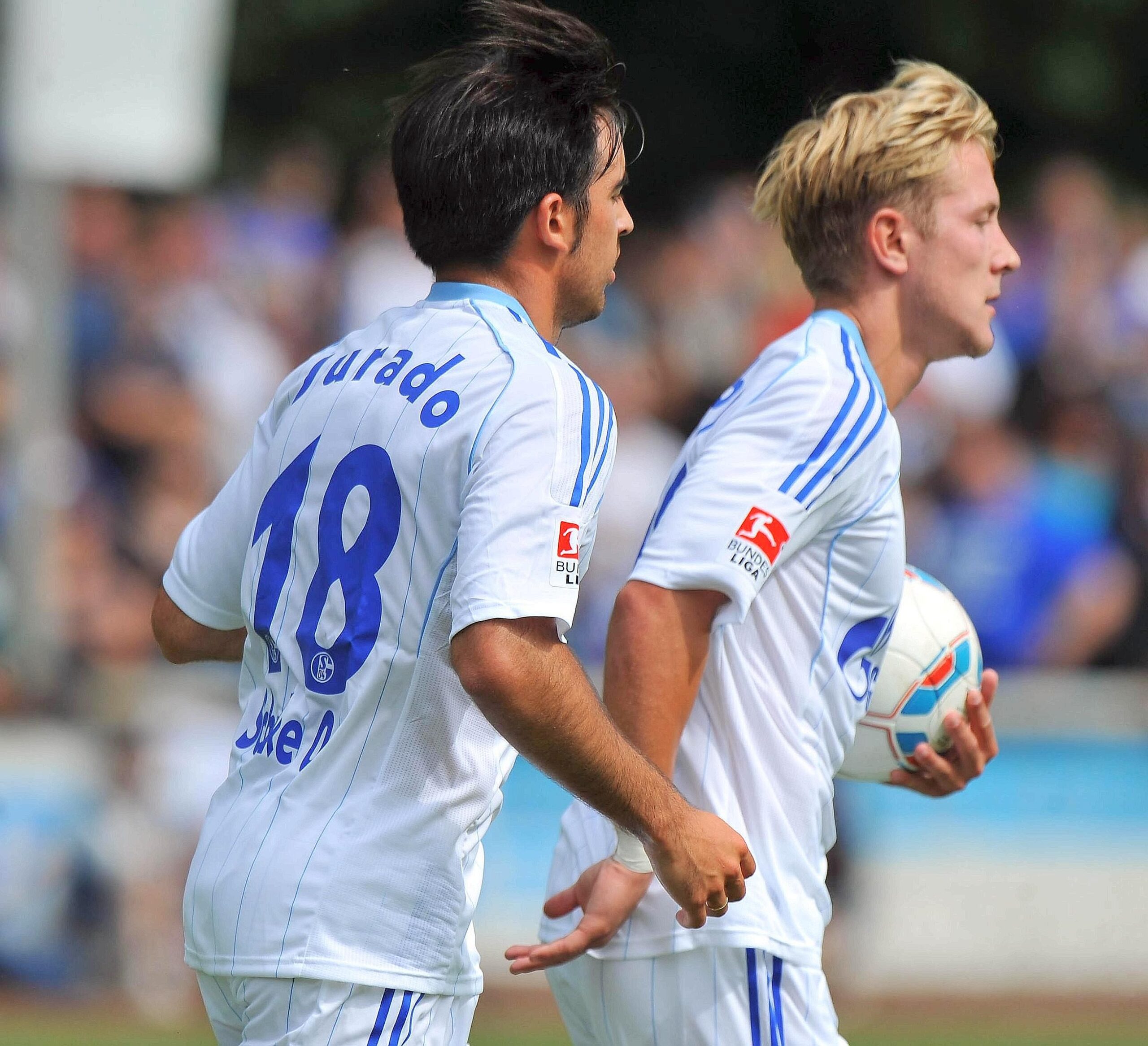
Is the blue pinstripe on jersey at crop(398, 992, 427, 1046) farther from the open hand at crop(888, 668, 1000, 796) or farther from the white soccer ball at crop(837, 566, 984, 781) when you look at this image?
the open hand at crop(888, 668, 1000, 796)

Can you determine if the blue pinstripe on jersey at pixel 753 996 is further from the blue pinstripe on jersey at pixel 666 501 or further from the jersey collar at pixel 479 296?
the jersey collar at pixel 479 296

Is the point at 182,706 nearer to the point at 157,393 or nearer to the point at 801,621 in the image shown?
the point at 157,393

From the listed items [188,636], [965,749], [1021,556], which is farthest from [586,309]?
[1021,556]

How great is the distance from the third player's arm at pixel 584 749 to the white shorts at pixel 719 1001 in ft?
1.22

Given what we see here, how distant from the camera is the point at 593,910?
325cm

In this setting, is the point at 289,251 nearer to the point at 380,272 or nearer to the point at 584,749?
the point at 380,272

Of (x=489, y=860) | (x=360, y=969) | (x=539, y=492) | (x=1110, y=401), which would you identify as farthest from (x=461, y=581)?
(x=1110, y=401)

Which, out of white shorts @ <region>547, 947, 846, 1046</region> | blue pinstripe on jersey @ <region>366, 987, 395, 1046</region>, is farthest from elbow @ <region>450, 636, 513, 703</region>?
white shorts @ <region>547, 947, 846, 1046</region>

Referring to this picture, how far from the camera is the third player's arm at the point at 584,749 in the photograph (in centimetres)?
270

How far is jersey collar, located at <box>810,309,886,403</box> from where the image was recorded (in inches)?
137

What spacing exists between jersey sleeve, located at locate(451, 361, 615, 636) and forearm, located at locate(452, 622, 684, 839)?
4cm

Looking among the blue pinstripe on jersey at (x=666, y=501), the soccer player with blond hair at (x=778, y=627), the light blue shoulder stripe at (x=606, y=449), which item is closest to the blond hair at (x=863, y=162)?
the soccer player with blond hair at (x=778, y=627)

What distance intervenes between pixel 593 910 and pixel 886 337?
1344 millimetres

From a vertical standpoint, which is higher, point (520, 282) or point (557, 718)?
point (520, 282)
